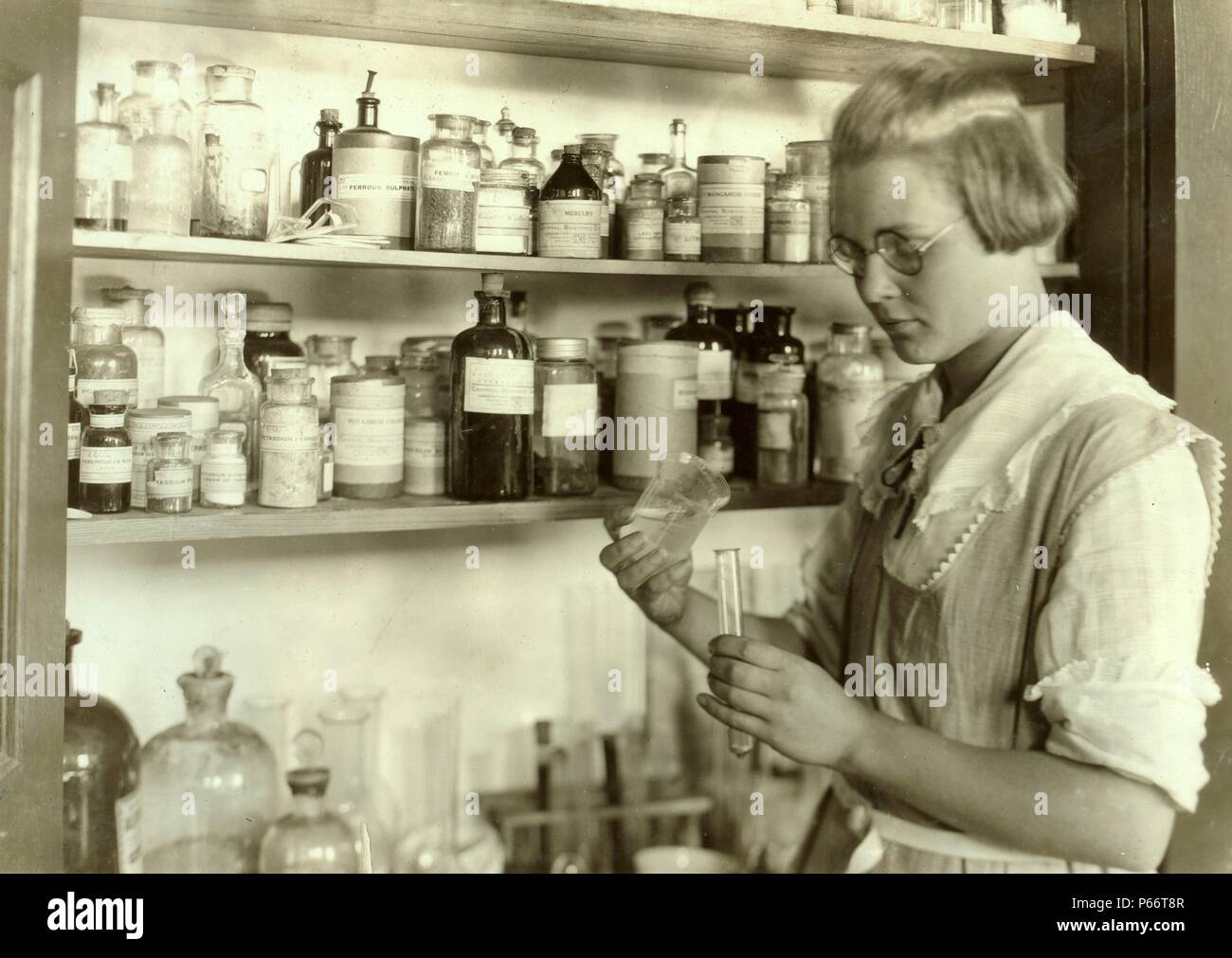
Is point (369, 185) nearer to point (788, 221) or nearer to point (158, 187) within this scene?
point (158, 187)

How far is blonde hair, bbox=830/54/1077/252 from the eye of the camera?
1.10 meters

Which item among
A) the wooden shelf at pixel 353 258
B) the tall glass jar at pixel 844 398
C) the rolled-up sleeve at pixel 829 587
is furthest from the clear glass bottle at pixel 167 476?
the tall glass jar at pixel 844 398

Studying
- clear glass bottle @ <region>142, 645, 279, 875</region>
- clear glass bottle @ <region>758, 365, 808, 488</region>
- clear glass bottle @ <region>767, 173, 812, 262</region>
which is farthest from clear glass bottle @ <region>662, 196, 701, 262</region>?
clear glass bottle @ <region>142, 645, 279, 875</region>

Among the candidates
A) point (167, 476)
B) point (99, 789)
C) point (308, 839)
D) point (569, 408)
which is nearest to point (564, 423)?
point (569, 408)

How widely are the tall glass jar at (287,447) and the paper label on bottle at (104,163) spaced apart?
11.4 inches

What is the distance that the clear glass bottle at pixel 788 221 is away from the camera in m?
1.63

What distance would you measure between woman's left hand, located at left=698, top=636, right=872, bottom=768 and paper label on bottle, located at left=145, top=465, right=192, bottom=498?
26.2 inches

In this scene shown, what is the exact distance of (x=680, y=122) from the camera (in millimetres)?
1659

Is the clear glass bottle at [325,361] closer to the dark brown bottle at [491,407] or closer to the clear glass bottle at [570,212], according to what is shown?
the dark brown bottle at [491,407]

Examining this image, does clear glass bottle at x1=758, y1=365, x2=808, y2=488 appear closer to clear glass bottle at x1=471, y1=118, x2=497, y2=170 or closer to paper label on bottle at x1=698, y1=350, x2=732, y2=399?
paper label on bottle at x1=698, y1=350, x2=732, y2=399

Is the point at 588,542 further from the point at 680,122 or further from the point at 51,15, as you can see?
the point at 51,15

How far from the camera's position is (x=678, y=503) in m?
1.27

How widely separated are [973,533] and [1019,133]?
0.39m
